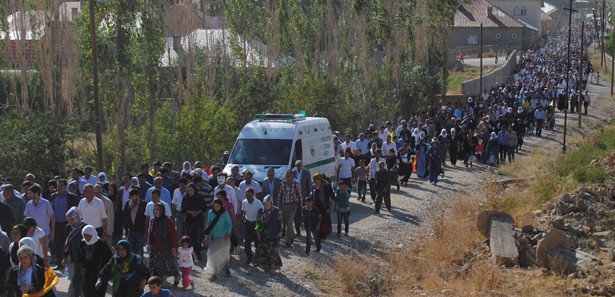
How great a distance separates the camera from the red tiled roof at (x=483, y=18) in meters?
93.2

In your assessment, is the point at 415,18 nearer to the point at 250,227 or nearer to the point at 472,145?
the point at 472,145

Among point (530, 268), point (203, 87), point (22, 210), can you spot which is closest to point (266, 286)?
point (22, 210)

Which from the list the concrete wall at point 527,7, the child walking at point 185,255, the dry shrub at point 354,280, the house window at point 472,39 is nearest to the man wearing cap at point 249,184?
the dry shrub at point 354,280

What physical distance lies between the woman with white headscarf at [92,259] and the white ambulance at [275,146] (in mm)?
7770

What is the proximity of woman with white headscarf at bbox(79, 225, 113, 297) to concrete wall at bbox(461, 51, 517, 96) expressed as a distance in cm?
4454

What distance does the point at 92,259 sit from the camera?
1157 centimetres

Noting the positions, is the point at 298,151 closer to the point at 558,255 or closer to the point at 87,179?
the point at 87,179

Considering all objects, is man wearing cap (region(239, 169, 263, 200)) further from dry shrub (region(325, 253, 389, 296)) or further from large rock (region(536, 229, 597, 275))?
large rock (region(536, 229, 597, 275))

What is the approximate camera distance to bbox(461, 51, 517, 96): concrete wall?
193ft

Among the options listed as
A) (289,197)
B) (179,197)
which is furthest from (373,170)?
(179,197)

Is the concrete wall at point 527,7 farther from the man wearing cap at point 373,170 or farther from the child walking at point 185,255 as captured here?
the child walking at point 185,255

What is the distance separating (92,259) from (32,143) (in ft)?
44.9

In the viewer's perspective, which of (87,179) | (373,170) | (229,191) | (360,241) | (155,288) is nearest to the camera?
(155,288)

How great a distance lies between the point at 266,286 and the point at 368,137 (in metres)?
13.1
